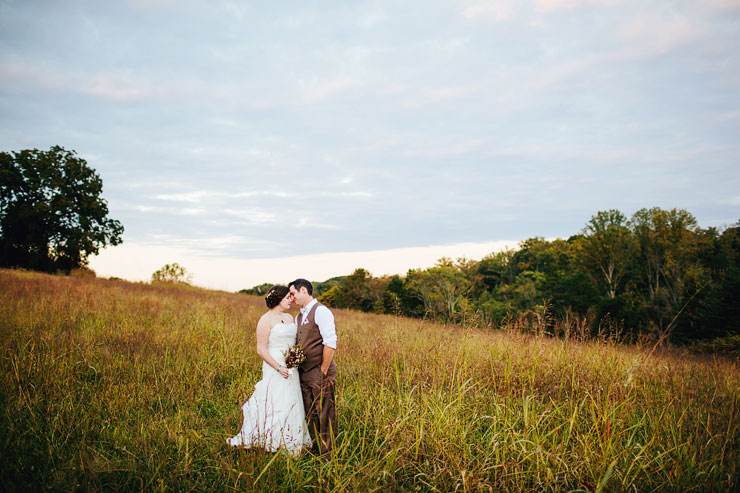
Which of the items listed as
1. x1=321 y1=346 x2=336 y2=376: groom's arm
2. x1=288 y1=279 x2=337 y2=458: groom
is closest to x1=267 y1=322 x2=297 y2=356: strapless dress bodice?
x1=288 y1=279 x2=337 y2=458: groom

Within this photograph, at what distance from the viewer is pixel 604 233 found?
167ft

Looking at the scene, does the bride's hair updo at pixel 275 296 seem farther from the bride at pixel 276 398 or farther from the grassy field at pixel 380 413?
the grassy field at pixel 380 413

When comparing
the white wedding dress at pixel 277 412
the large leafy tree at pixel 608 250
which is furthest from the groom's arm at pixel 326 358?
the large leafy tree at pixel 608 250

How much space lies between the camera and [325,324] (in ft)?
12.9

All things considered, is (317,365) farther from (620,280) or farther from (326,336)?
(620,280)

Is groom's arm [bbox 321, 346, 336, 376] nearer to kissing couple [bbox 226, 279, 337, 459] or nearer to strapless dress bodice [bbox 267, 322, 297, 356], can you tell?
kissing couple [bbox 226, 279, 337, 459]

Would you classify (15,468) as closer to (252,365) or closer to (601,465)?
(252,365)

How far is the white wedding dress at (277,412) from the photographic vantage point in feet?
12.2

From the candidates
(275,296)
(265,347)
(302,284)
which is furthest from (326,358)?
(275,296)

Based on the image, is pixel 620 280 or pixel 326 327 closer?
pixel 326 327

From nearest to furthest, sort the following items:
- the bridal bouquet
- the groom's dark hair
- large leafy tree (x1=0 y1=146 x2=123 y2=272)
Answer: the bridal bouquet < the groom's dark hair < large leafy tree (x1=0 y1=146 x2=123 y2=272)

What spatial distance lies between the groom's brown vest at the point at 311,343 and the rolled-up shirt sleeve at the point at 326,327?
6 centimetres

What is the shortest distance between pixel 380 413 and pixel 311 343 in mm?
1205

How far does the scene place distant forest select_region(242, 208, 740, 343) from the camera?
21.4 metres
